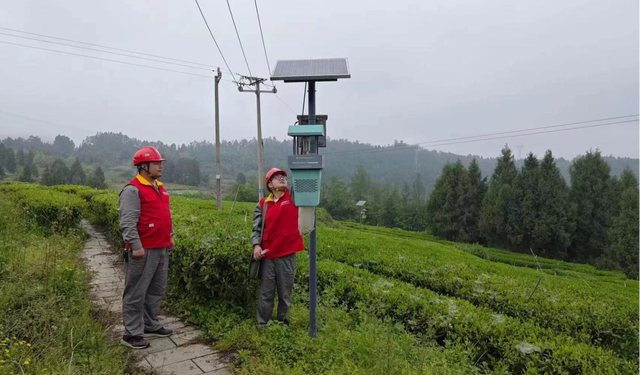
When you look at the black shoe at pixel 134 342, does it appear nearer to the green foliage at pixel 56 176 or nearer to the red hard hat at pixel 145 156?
the red hard hat at pixel 145 156

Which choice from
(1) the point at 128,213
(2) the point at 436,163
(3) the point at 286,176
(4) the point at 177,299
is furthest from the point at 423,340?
(2) the point at 436,163

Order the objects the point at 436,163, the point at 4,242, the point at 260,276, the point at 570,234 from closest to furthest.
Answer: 1. the point at 260,276
2. the point at 4,242
3. the point at 570,234
4. the point at 436,163

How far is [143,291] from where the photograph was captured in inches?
144

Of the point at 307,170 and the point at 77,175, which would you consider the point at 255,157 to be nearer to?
the point at 77,175

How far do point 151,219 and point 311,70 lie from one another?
211 centimetres

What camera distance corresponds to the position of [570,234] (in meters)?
33.6

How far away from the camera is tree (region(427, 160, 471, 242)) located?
134ft

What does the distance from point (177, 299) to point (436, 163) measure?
505ft

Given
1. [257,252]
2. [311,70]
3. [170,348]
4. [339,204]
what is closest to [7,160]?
[339,204]

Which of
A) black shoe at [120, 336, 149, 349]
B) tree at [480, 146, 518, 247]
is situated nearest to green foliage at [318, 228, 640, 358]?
black shoe at [120, 336, 149, 349]

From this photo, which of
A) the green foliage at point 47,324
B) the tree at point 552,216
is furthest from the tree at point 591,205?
the green foliage at point 47,324

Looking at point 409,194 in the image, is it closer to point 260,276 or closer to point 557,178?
point 557,178

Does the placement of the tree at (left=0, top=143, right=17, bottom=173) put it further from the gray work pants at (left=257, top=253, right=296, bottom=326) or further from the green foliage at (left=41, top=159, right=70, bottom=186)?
the gray work pants at (left=257, top=253, right=296, bottom=326)

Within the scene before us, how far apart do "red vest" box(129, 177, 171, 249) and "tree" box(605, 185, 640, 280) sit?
32.8 meters
